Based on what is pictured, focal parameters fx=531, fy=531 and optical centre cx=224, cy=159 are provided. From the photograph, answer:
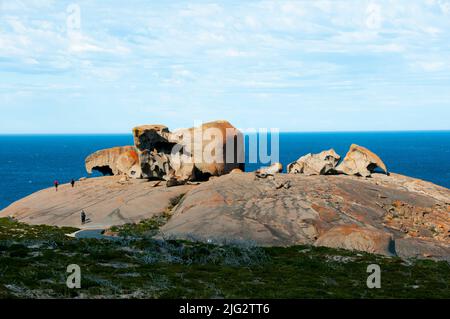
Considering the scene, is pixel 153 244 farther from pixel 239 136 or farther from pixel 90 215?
pixel 239 136

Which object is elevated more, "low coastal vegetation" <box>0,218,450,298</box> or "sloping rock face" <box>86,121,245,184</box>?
"sloping rock face" <box>86,121,245,184</box>

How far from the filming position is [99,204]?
196 ft

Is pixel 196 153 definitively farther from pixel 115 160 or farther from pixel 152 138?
→ pixel 115 160

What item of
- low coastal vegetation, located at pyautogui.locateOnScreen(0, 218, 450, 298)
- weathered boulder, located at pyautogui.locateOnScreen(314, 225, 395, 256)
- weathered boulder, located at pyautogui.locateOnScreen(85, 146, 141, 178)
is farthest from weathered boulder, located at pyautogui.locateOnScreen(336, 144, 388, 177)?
low coastal vegetation, located at pyautogui.locateOnScreen(0, 218, 450, 298)

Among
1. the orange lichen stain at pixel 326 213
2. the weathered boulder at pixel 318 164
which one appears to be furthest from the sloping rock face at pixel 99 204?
the orange lichen stain at pixel 326 213

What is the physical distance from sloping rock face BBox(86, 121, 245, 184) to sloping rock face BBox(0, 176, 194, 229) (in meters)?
2.33

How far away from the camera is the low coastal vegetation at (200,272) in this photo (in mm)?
22906

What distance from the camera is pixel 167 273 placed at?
2662cm

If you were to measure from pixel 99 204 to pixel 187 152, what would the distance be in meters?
14.1

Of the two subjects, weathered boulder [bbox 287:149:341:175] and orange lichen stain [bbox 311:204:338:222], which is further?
weathered boulder [bbox 287:149:341:175]

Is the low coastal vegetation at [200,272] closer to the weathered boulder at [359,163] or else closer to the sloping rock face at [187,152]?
the sloping rock face at [187,152]

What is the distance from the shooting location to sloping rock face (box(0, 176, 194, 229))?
55.4m

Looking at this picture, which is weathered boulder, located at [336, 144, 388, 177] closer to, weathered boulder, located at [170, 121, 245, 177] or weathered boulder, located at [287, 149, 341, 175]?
weathered boulder, located at [287, 149, 341, 175]

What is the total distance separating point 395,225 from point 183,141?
99.9 feet
